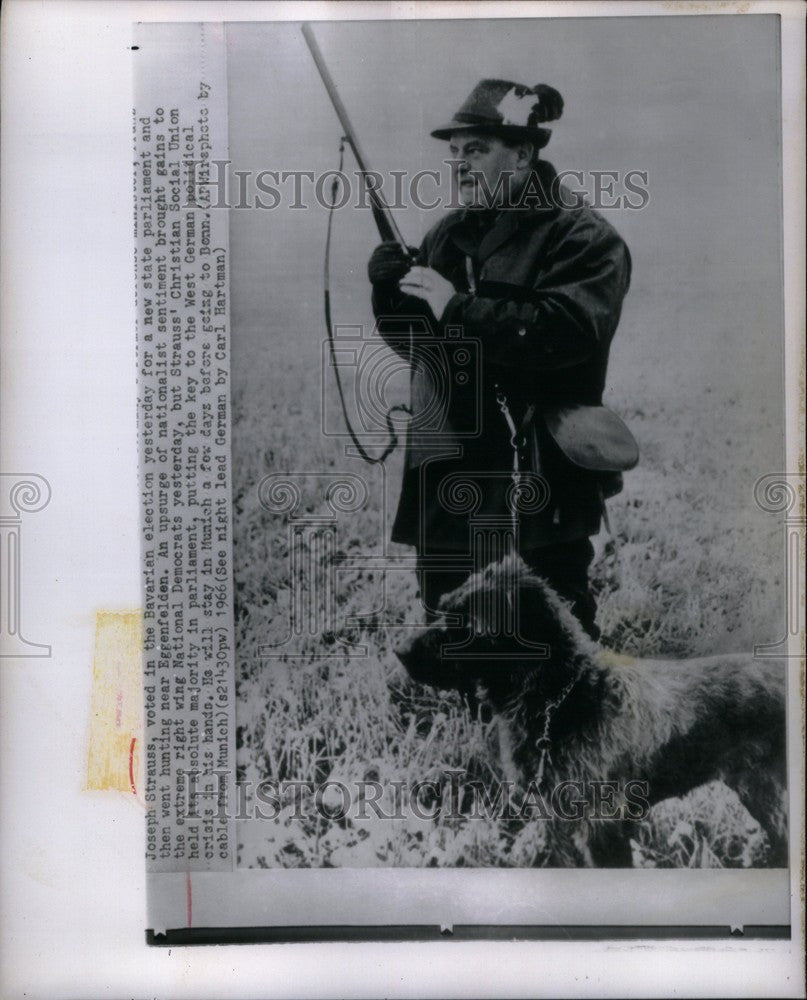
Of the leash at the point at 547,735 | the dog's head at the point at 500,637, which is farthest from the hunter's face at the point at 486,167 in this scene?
the leash at the point at 547,735

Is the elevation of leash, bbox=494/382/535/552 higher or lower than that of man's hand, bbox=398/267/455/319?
lower

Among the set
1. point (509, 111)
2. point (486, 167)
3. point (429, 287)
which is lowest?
point (429, 287)

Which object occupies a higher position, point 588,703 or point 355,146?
point 355,146

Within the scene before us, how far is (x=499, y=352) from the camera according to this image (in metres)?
2.85

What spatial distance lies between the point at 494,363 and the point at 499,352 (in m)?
0.03

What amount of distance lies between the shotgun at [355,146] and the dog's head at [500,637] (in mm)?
870

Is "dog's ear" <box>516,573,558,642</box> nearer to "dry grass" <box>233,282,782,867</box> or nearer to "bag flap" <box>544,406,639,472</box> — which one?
"dry grass" <box>233,282,782,867</box>

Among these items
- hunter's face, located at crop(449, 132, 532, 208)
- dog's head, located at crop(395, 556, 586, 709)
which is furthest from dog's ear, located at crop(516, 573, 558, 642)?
hunter's face, located at crop(449, 132, 532, 208)

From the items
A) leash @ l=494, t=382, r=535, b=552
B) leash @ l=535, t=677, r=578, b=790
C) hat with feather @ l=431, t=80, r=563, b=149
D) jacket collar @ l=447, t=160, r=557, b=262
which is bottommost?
leash @ l=535, t=677, r=578, b=790

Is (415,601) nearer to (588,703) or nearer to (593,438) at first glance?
(588,703)

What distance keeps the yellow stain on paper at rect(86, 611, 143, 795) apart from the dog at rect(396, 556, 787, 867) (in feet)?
2.21

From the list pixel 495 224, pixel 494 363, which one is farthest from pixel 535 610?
pixel 495 224

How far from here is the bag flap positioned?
285cm

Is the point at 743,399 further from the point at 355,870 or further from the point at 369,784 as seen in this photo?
the point at 355,870
